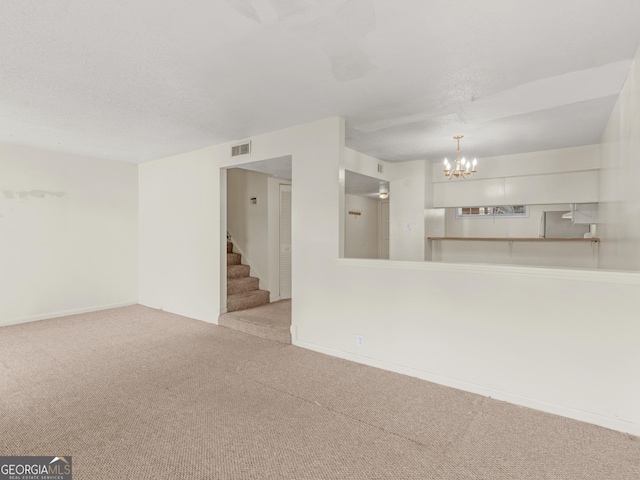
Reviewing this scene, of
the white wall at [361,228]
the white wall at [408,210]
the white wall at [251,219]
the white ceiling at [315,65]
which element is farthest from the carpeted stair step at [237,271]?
the white wall at [361,228]

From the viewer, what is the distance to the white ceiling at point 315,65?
1858 millimetres

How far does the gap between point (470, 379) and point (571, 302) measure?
39.5 inches

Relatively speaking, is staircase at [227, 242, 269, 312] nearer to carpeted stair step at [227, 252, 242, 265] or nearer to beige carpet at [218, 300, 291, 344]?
carpeted stair step at [227, 252, 242, 265]

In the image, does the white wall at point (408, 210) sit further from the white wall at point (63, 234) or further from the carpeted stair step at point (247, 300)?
the white wall at point (63, 234)

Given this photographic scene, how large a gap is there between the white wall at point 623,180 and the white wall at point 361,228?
5.18 m

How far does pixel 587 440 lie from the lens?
6.81ft

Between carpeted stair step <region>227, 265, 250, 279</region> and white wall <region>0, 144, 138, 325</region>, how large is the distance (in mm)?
1922

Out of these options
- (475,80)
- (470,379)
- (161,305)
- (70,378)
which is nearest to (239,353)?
(70,378)

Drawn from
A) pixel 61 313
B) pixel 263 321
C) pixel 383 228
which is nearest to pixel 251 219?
pixel 263 321

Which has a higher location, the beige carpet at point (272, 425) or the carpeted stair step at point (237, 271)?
the carpeted stair step at point (237, 271)

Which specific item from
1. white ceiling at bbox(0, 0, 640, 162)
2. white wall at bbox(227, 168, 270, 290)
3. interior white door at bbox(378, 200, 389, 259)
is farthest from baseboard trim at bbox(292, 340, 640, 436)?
interior white door at bbox(378, 200, 389, 259)

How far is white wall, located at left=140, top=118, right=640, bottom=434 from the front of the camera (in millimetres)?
2232

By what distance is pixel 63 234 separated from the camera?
201 inches

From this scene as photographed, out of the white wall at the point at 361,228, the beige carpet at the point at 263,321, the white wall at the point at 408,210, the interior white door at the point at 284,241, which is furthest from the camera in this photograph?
the white wall at the point at 361,228
